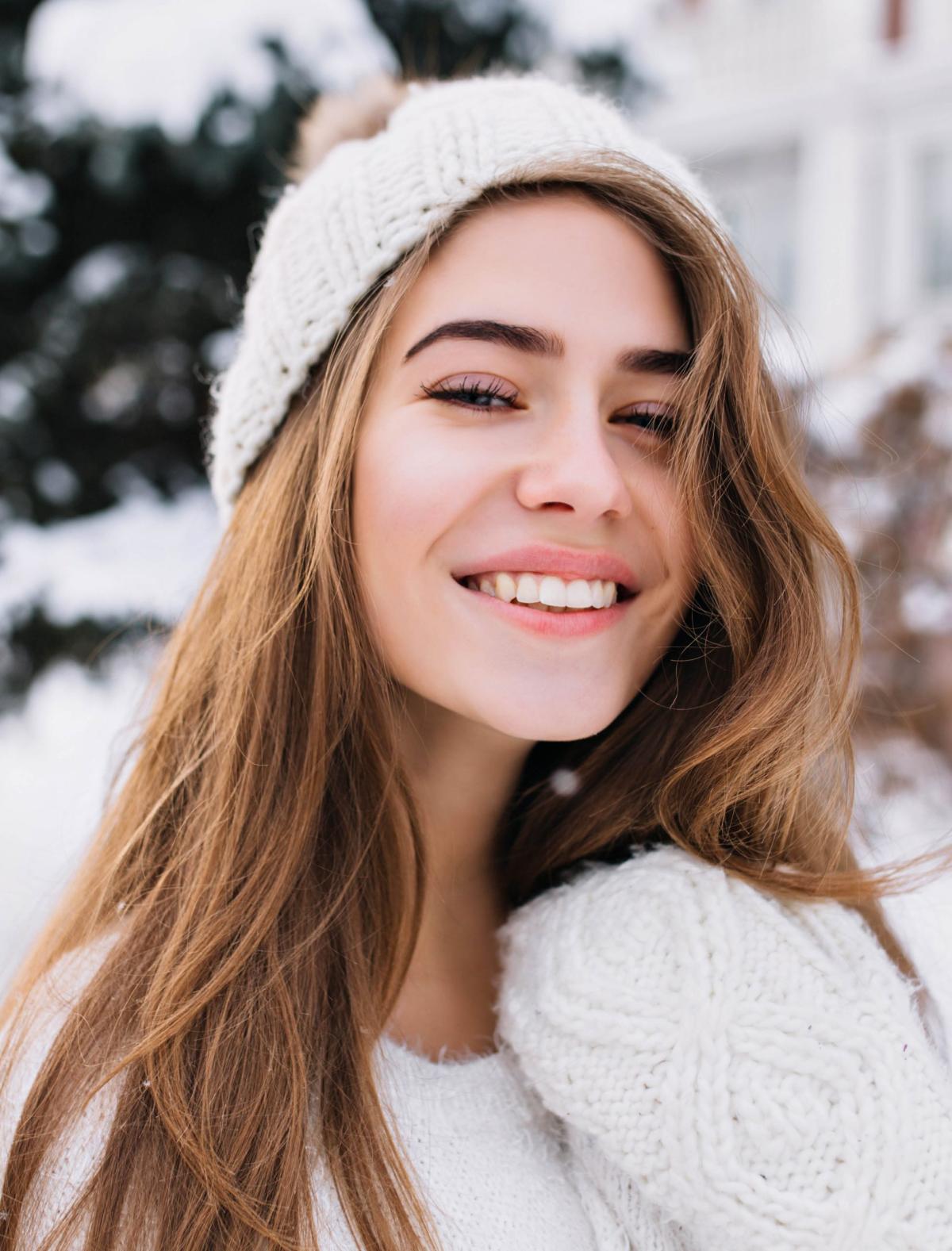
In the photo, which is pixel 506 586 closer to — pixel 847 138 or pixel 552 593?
pixel 552 593

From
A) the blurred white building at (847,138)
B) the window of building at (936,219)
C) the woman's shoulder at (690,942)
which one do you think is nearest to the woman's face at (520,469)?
the woman's shoulder at (690,942)

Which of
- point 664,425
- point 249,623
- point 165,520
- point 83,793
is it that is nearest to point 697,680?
point 664,425

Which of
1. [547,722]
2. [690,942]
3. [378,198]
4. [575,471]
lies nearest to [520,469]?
[575,471]

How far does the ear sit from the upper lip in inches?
32.6

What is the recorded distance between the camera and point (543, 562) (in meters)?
1.36

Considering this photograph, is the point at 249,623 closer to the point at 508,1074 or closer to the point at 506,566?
the point at 506,566

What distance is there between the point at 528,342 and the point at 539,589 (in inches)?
12.3

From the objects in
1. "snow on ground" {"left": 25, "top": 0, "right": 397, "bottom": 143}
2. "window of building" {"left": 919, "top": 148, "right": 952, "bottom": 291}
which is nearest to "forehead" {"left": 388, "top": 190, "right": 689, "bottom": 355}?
"snow on ground" {"left": 25, "top": 0, "right": 397, "bottom": 143}

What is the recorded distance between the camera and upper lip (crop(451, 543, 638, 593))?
1352 mm

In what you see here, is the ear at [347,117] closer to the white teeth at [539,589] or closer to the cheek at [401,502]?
the cheek at [401,502]

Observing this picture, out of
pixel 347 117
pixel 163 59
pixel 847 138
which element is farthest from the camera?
pixel 847 138

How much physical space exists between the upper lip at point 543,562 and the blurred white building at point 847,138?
24.9 feet

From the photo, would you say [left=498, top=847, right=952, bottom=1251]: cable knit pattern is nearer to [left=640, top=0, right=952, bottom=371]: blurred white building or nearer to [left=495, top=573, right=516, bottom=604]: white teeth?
[left=495, top=573, right=516, bottom=604]: white teeth

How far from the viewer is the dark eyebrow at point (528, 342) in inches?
53.1
